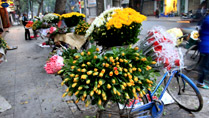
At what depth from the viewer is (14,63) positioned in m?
6.81

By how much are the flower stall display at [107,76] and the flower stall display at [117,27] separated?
2.22 feet

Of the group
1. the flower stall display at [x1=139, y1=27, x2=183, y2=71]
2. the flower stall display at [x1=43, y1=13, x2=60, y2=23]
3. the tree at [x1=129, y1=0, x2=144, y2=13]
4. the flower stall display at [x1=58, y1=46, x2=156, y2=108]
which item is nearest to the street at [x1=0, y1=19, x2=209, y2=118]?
the flower stall display at [x1=139, y1=27, x2=183, y2=71]

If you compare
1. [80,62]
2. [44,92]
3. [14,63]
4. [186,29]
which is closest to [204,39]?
[80,62]

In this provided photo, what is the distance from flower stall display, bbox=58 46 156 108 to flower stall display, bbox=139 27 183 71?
0.20 m

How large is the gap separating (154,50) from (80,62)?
3.13 ft

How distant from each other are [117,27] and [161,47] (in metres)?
0.71

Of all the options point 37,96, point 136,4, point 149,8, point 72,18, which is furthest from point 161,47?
point 149,8

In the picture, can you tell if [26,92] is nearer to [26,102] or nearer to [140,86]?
[26,102]

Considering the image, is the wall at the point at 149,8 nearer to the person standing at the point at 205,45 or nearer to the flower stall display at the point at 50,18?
the flower stall display at the point at 50,18

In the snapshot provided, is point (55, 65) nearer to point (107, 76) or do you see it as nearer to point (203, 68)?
point (107, 76)

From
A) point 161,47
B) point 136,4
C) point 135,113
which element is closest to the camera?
point 161,47

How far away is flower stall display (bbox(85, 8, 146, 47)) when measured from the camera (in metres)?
2.58

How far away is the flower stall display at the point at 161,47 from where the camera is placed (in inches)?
86.7

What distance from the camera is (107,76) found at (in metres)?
1.89
